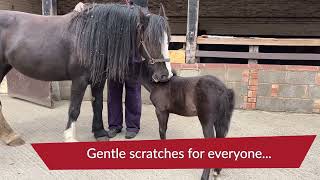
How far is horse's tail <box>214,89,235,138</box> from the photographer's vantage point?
3109mm

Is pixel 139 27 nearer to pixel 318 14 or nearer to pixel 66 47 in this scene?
pixel 66 47

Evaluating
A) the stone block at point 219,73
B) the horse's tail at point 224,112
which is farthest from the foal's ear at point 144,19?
the stone block at point 219,73

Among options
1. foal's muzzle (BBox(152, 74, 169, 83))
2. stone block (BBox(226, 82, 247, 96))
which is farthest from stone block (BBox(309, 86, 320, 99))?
foal's muzzle (BBox(152, 74, 169, 83))

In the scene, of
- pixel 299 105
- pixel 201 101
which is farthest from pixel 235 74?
pixel 201 101

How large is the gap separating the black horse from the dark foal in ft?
0.49

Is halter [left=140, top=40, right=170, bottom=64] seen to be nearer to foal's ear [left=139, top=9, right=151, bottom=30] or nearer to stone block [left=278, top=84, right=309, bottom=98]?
foal's ear [left=139, top=9, right=151, bottom=30]

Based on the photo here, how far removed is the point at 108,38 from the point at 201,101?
1.25 m

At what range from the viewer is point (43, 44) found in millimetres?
3832

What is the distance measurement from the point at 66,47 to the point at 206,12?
23.9ft

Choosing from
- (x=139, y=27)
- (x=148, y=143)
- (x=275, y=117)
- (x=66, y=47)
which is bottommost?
(x=275, y=117)

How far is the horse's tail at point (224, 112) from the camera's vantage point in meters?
3.11

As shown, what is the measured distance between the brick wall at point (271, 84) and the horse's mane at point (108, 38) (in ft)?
7.48

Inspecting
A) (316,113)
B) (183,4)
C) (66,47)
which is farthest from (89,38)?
(183,4)

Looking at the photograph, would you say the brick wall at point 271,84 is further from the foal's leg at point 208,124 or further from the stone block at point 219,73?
the foal's leg at point 208,124
